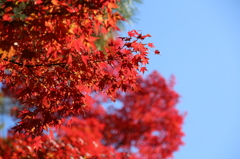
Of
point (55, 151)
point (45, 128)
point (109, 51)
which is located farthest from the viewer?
point (55, 151)

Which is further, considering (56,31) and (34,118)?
(34,118)

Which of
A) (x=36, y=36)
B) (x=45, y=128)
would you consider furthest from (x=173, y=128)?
(x=36, y=36)

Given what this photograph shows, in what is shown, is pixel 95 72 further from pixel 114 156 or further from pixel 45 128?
pixel 114 156

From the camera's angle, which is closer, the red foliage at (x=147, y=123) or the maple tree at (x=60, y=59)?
the maple tree at (x=60, y=59)

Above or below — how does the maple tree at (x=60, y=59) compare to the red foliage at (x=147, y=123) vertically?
below

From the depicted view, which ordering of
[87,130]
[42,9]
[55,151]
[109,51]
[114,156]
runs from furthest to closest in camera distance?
[87,130]
[114,156]
[55,151]
[109,51]
[42,9]

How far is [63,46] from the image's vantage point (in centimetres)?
309

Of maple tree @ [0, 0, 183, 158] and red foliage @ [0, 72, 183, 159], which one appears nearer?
maple tree @ [0, 0, 183, 158]

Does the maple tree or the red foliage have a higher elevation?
the red foliage

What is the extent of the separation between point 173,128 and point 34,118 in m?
10.6

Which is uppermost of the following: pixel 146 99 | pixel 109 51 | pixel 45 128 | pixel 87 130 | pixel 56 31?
pixel 146 99

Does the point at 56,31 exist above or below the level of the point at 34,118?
above

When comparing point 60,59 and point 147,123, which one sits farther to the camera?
point 147,123

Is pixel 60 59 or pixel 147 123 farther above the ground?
pixel 147 123
